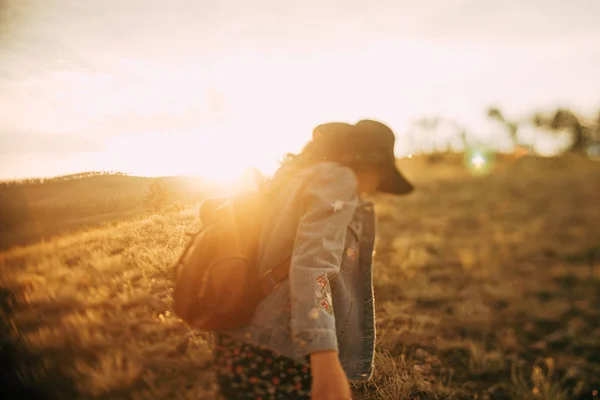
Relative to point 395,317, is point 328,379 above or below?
above

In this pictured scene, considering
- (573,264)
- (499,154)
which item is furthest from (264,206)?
(499,154)

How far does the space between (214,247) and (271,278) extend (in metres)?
0.29

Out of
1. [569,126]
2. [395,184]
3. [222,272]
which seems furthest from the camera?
[569,126]

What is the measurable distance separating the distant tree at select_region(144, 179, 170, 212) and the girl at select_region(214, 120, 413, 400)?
1.51 ft

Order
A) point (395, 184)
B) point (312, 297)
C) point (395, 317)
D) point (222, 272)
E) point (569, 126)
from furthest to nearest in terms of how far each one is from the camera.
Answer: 1. point (569, 126)
2. point (395, 184)
3. point (395, 317)
4. point (222, 272)
5. point (312, 297)

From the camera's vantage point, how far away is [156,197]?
1324 mm

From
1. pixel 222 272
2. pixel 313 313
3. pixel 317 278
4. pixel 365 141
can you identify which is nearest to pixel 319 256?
pixel 317 278

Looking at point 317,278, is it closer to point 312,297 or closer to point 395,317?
point 312,297

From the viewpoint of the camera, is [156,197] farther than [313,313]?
Yes

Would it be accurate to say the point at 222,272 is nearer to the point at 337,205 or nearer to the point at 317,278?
the point at 317,278

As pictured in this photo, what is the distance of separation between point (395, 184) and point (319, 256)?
1.66m

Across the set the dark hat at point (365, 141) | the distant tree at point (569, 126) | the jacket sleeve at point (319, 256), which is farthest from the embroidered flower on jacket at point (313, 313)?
the distant tree at point (569, 126)

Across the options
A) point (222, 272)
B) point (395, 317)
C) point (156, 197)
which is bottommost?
point (395, 317)

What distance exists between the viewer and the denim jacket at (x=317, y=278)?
1133 mm
